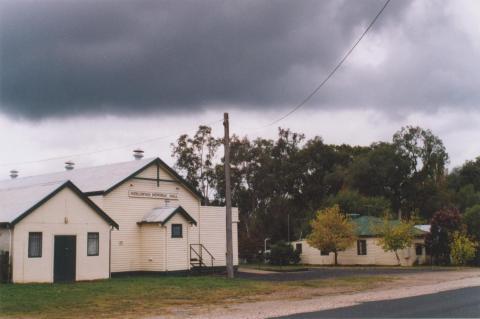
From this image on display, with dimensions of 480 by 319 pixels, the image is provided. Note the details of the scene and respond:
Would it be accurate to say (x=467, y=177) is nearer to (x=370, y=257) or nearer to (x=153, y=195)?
(x=370, y=257)

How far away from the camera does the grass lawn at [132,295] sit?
18953 mm

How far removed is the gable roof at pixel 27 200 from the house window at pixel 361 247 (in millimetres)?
27973

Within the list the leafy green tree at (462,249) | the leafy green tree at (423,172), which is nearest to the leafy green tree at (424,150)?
the leafy green tree at (423,172)

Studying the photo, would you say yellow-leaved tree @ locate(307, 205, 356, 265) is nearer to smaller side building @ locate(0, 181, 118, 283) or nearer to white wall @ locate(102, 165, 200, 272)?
white wall @ locate(102, 165, 200, 272)

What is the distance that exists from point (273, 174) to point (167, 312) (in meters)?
57.6

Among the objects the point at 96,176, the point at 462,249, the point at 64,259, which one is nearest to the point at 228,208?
the point at 64,259

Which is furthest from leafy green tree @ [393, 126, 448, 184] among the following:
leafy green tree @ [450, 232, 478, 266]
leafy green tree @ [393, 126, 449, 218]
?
leafy green tree @ [450, 232, 478, 266]

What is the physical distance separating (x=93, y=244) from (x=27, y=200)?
13.5 feet

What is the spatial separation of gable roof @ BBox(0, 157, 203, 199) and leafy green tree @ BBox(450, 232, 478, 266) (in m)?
20.9

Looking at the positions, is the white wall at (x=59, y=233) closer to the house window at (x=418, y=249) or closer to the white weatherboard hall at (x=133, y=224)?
the white weatherboard hall at (x=133, y=224)

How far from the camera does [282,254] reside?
5469 cm

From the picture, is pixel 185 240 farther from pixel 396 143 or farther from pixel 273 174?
pixel 396 143

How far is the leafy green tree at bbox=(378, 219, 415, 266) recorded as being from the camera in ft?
159

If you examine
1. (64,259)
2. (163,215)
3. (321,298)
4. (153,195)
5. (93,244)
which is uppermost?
(153,195)
